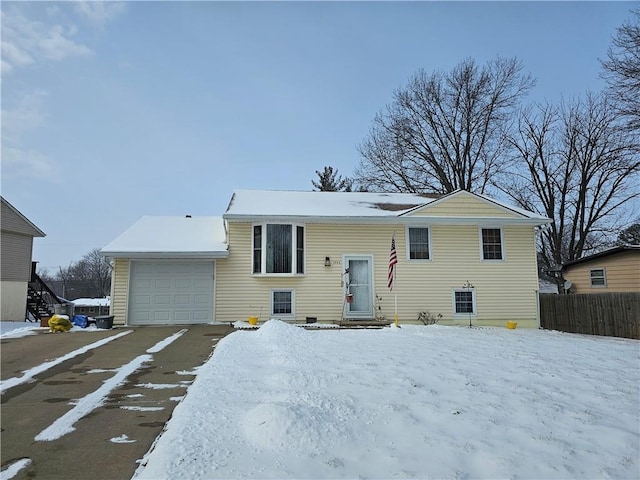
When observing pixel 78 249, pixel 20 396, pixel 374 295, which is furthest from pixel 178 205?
pixel 78 249

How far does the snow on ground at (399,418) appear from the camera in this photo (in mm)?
3119

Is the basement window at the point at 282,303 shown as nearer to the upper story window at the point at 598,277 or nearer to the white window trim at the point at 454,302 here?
the white window trim at the point at 454,302

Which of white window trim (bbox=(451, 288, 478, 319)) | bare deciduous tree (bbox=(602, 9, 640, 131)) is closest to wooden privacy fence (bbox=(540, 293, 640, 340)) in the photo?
white window trim (bbox=(451, 288, 478, 319))

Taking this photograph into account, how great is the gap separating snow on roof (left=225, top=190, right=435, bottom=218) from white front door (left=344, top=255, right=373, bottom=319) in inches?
61.4

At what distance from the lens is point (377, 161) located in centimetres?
2847

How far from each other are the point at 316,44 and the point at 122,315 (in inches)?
441

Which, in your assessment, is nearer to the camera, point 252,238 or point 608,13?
point 252,238

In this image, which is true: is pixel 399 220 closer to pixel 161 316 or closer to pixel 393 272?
pixel 393 272

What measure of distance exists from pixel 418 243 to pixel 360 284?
2.49 meters

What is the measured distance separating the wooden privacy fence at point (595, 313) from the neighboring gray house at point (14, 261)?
2368 cm

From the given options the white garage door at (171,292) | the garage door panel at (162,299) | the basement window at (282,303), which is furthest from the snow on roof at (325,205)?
the garage door panel at (162,299)

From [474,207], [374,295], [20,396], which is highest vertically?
[474,207]

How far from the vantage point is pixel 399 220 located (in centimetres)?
1345

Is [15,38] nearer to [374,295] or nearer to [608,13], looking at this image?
[374,295]
